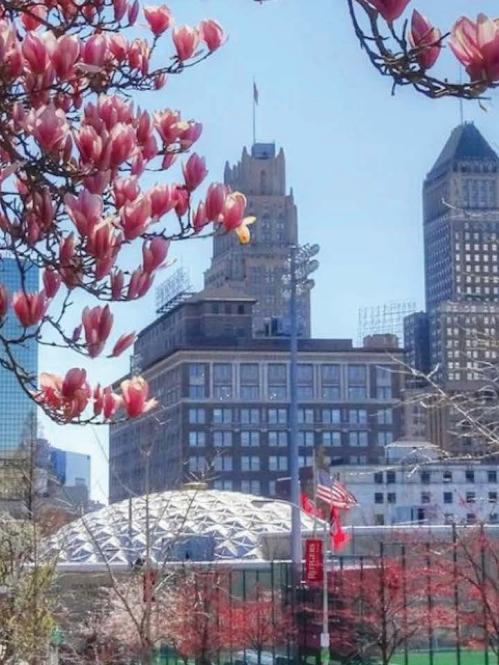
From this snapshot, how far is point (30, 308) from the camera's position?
157 inches

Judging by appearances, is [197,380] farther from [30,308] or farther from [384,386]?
[30,308]

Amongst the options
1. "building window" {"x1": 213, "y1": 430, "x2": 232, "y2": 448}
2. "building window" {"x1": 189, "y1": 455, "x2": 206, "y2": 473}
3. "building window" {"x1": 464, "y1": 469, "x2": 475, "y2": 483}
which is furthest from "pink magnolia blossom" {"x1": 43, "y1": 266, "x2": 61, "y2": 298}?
"building window" {"x1": 213, "y1": 430, "x2": 232, "y2": 448}

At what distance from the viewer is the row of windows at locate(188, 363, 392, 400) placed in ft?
381

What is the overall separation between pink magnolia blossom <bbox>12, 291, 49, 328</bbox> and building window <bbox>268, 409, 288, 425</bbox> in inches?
4382

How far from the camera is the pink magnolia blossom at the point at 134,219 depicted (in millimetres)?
3830

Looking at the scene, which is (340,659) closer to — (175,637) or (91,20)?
(175,637)

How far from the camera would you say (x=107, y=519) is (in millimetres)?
59656

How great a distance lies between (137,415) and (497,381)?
3899 millimetres

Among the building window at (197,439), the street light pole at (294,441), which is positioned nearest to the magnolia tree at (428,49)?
the street light pole at (294,441)

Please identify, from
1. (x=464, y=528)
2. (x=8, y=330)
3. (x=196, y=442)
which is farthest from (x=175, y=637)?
(x=196, y=442)

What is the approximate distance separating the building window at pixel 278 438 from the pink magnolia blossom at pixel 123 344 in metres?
110

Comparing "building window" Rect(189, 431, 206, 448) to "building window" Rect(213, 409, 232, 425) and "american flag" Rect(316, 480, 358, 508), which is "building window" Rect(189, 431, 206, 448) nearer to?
"building window" Rect(213, 409, 232, 425)

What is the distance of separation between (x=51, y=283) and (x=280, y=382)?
4482 inches

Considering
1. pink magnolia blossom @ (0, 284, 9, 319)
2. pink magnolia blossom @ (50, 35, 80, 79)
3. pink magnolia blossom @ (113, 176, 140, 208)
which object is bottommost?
pink magnolia blossom @ (0, 284, 9, 319)
